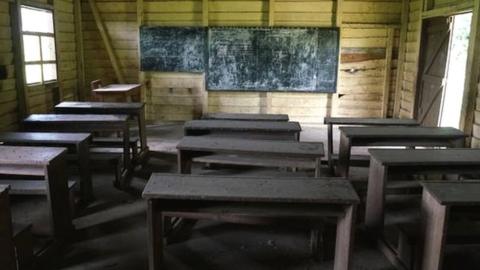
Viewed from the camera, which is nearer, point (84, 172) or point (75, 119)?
point (84, 172)

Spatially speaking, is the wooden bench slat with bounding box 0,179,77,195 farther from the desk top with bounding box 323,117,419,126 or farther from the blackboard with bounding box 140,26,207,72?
the blackboard with bounding box 140,26,207,72

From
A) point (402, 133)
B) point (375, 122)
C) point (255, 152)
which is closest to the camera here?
point (255, 152)

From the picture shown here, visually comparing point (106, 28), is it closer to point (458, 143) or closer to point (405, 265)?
point (458, 143)

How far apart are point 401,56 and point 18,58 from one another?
6127 mm

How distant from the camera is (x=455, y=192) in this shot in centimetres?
215

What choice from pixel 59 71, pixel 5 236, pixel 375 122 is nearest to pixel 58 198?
pixel 5 236

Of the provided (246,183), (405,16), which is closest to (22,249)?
(246,183)

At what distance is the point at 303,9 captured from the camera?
7.10 meters

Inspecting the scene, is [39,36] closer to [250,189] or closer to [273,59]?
[273,59]

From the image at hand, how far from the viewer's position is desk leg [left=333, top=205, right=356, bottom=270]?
2185 millimetres

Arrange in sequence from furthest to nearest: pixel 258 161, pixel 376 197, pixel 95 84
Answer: pixel 95 84 → pixel 258 161 → pixel 376 197

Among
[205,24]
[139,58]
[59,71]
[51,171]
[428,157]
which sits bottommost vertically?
[51,171]

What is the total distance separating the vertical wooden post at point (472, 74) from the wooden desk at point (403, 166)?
6.15 feet

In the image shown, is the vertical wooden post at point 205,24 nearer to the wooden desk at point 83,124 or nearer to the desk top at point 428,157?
the wooden desk at point 83,124
